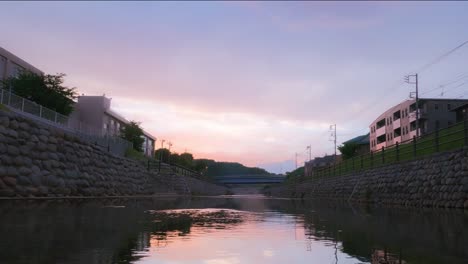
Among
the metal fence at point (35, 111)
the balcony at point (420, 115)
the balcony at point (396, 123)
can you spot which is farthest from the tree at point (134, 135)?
the balcony at point (396, 123)

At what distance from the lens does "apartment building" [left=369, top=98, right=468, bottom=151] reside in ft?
341

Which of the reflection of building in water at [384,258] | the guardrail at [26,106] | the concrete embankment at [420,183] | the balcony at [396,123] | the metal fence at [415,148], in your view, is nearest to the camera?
the reflection of building in water at [384,258]

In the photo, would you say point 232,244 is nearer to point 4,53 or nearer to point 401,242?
point 401,242

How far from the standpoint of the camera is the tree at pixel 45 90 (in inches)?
1945

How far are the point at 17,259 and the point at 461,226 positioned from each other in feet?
29.9

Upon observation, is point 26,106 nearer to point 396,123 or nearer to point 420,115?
point 420,115

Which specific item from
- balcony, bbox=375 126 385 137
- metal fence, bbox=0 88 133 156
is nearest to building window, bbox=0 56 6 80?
metal fence, bbox=0 88 133 156

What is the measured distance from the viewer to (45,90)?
5003cm

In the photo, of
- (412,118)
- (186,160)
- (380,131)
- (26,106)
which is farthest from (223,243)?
(186,160)

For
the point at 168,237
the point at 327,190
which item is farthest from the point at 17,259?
the point at 327,190

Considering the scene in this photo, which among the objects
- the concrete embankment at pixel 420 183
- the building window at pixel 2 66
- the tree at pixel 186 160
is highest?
the building window at pixel 2 66

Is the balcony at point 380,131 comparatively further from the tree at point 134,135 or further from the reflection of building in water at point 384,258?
the reflection of building in water at point 384,258

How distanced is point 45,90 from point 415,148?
39.4 m

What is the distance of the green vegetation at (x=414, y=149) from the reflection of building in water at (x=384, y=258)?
1367cm
